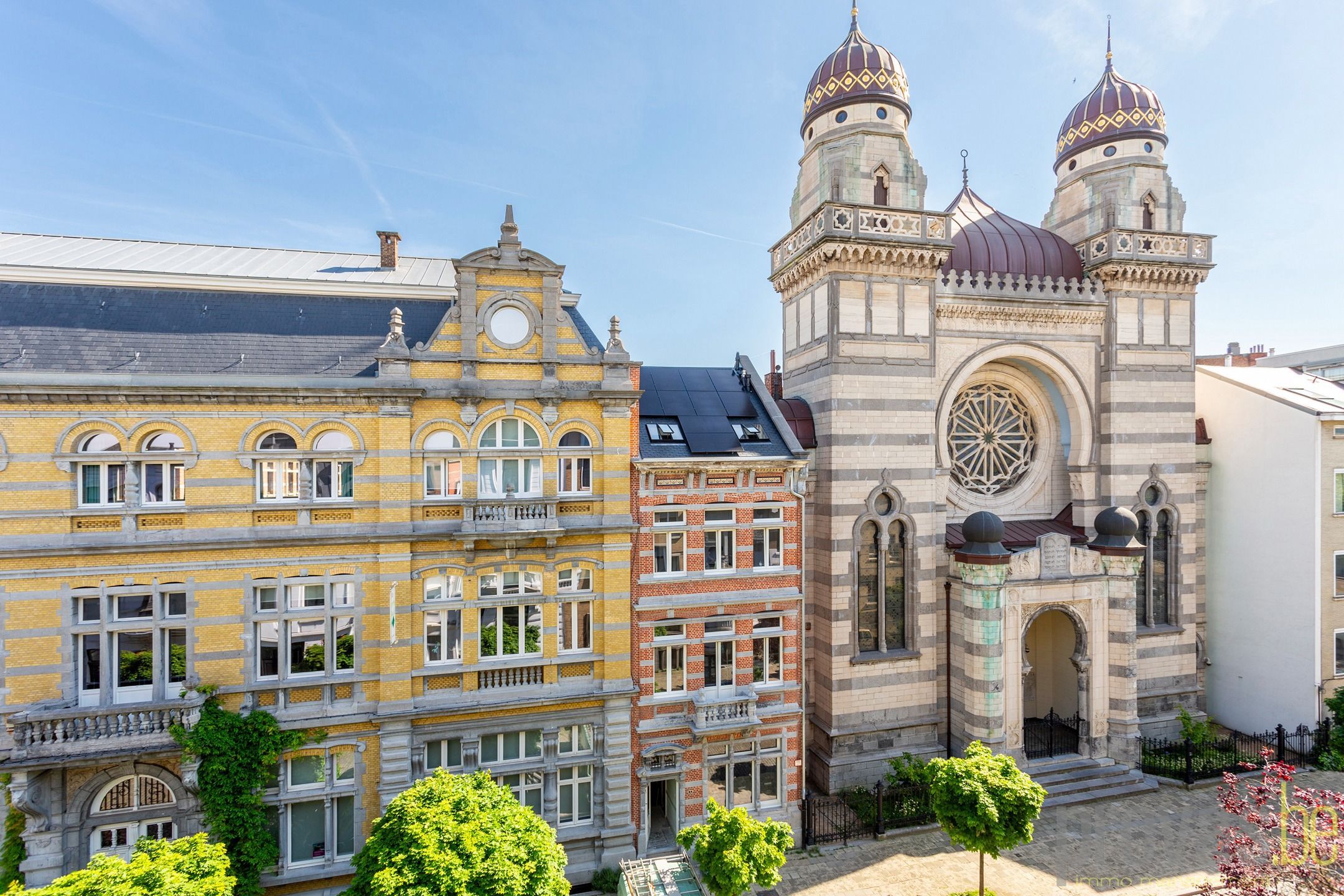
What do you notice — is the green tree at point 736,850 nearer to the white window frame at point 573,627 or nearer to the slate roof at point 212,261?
the white window frame at point 573,627

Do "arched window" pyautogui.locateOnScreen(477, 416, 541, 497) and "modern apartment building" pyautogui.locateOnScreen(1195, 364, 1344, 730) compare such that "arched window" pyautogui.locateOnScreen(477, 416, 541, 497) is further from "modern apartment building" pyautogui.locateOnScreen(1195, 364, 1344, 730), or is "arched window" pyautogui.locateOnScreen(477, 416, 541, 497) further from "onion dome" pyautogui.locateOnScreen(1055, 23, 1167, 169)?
"modern apartment building" pyautogui.locateOnScreen(1195, 364, 1344, 730)

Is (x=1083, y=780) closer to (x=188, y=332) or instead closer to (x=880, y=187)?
(x=880, y=187)

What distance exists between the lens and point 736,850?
1415 centimetres

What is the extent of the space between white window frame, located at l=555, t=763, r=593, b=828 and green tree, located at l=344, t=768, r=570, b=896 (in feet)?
13.6

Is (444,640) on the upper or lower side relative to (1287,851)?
upper

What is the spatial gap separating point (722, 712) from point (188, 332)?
1909 cm

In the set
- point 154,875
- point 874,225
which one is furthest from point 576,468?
point 874,225

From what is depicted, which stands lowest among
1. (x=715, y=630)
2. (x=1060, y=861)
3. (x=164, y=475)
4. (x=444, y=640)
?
(x=1060, y=861)

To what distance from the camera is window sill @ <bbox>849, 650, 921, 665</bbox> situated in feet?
73.0

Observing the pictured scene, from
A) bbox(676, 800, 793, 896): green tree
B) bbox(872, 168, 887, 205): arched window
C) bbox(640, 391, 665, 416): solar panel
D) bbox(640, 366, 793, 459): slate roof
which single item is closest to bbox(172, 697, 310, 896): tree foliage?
bbox(676, 800, 793, 896): green tree

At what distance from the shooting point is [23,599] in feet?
48.9

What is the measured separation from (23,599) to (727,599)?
18.4 meters

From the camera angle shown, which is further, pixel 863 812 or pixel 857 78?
pixel 857 78

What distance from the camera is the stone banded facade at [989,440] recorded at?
22.4 meters
